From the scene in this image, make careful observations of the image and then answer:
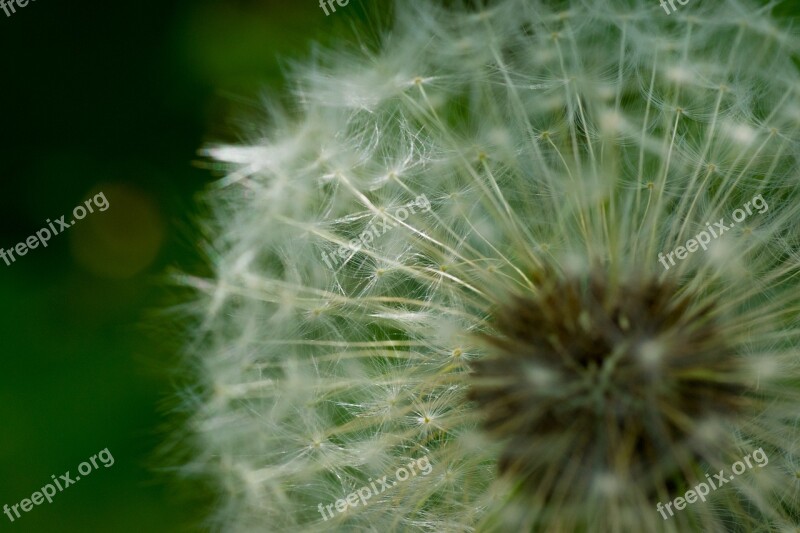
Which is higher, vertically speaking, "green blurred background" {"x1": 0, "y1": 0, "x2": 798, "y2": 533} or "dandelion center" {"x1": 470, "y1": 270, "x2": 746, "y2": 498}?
"green blurred background" {"x1": 0, "y1": 0, "x2": 798, "y2": 533}

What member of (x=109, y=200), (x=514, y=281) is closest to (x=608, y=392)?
(x=514, y=281)

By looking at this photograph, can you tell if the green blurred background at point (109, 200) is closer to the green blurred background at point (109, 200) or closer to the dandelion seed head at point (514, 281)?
the green blurred background at point (109, 200)

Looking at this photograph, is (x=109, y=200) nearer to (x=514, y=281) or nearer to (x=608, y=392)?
(x=514, y=281)

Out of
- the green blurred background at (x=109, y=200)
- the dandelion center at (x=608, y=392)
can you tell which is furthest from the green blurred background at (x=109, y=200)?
the dandelion center at (x=608, y=392)

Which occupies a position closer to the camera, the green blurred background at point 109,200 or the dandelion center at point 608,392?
the dandelion center at point 608,392

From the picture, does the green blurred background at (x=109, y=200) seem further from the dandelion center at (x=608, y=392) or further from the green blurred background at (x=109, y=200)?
the dandelion center at (x=608, y=392)

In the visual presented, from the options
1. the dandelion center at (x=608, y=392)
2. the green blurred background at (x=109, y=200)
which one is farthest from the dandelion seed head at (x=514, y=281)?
the green blurred background at (x=109, y=200)

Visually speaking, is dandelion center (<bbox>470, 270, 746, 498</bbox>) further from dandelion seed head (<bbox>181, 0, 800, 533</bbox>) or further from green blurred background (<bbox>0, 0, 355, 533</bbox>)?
green blurred background (<bbox>0, 0, 355, 533</bbox>)

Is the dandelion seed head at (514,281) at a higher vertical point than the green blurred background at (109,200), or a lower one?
lower

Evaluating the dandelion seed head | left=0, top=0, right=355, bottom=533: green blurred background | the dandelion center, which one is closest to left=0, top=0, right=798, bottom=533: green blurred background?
left=0, top=0, right=355, bottom=533: green blurred background
